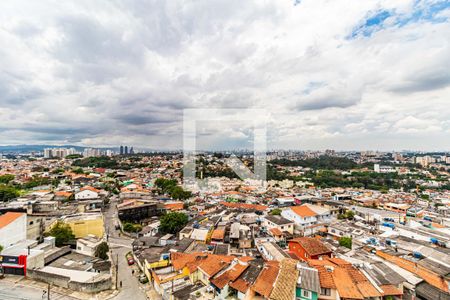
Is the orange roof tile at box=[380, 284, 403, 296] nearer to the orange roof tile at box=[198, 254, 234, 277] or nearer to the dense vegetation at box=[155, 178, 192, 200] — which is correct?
the orange roof tile at box=[198, 254, 234, 277]

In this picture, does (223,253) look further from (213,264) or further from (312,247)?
(312,247)

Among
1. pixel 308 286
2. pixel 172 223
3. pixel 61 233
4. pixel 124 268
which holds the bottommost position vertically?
pixel 124 268

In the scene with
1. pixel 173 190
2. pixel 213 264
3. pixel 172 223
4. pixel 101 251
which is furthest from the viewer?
pixel 173 190

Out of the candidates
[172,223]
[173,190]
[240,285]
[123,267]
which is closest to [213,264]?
[240,285]

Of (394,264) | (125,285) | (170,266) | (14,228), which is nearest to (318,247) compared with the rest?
(394,264)

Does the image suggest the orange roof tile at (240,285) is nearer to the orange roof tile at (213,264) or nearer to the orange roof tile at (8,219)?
the orange roof tile at (213,264)

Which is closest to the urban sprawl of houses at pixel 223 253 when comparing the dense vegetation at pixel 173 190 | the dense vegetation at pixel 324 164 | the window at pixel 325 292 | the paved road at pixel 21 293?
the window at pixel 325 292

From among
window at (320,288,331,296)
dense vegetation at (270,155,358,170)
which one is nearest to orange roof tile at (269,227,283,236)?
window at (320,288,331,296)
